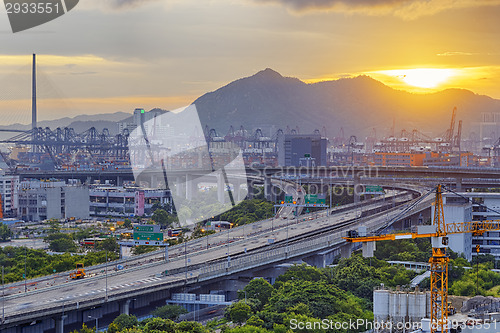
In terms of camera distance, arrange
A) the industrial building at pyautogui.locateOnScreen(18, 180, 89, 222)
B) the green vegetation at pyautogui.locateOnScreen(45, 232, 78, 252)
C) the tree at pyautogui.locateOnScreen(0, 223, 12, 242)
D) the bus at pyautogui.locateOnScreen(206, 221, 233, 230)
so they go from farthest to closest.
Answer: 1. the industrial building at pyautogui.locateOnScreen(18, 180, 89, 222)
2. the bus at pyautogui.locateOnScreen(206, 221, 233, 230)
3. the tree at pyautogui.locateOnScreen(0, 223, 12, 242)
4. the green vegetation at pyautogui.locateOnScreen(45, 232, 78, 252)

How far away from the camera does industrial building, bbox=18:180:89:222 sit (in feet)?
114

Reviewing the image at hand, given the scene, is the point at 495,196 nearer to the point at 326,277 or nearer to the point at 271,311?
the point at 326,277

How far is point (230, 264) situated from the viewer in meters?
17.9

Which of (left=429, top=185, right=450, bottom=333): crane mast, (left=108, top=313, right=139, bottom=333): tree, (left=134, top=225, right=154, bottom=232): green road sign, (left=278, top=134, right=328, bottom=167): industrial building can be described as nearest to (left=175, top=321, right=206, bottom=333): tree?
(left=108, top=313, right=139, bottom=333): tree

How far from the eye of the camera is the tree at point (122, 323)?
13172 mm

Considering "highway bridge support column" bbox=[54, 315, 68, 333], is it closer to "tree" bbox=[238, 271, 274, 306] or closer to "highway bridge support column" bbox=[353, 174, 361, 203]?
"tree" bbox=[238, 271, 274, 306]

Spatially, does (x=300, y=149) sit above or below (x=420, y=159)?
above

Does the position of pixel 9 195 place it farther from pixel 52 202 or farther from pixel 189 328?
pixel 189 328

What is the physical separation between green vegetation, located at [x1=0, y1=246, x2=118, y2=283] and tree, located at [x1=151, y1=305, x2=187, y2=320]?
14.6 feet

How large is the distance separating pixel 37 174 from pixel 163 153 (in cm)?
2214

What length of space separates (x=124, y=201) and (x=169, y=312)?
2283cm

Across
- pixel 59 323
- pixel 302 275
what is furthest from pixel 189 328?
pixel 302 275

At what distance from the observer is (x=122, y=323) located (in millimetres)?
13406

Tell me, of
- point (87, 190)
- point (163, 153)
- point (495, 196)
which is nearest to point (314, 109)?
point (163, 153)
